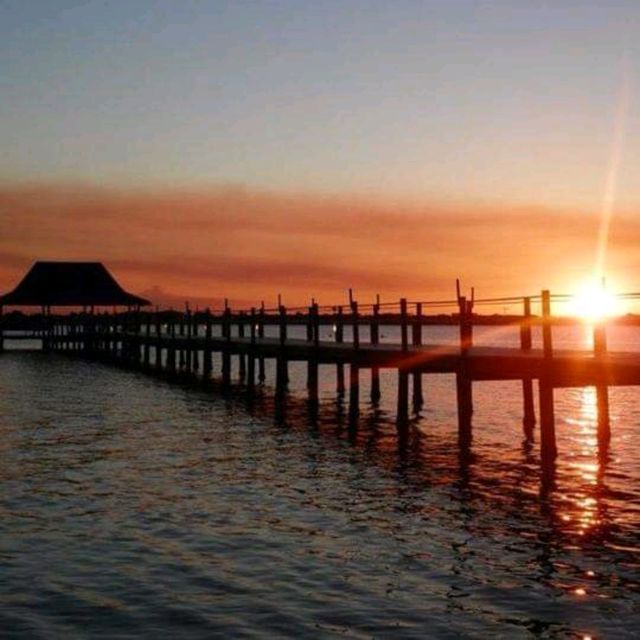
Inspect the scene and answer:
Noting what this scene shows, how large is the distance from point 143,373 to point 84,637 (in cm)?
4563

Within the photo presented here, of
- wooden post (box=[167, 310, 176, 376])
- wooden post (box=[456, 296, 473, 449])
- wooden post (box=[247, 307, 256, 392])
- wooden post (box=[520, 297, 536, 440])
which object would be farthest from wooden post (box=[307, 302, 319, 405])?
wooden post (box=[167, 310, 176, 376])

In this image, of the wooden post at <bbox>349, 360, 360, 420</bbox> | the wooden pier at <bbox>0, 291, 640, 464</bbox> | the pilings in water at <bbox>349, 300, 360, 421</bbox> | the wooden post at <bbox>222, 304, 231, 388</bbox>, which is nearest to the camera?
the wooden pier at <bbox>0, 291, 640, 464</bbox>

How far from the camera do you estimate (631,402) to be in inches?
1565

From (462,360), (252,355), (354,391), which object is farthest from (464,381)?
(252,355)

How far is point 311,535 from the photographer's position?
1338 cm

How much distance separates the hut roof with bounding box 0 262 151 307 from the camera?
81181 millimetres

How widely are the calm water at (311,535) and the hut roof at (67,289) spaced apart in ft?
184

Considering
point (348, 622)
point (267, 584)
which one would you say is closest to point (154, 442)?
point (267, 584)

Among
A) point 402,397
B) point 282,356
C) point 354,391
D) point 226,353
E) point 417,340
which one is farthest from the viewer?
point 226,353

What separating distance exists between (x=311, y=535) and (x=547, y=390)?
847 cm

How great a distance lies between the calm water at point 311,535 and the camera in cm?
988

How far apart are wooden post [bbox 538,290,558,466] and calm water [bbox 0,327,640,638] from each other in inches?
14.8

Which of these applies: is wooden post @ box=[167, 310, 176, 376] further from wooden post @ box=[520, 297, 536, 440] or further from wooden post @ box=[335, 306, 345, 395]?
wooden post @ box=[520, 297, 536, 440]

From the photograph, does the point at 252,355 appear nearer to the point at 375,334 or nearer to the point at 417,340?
the point at 375,334
